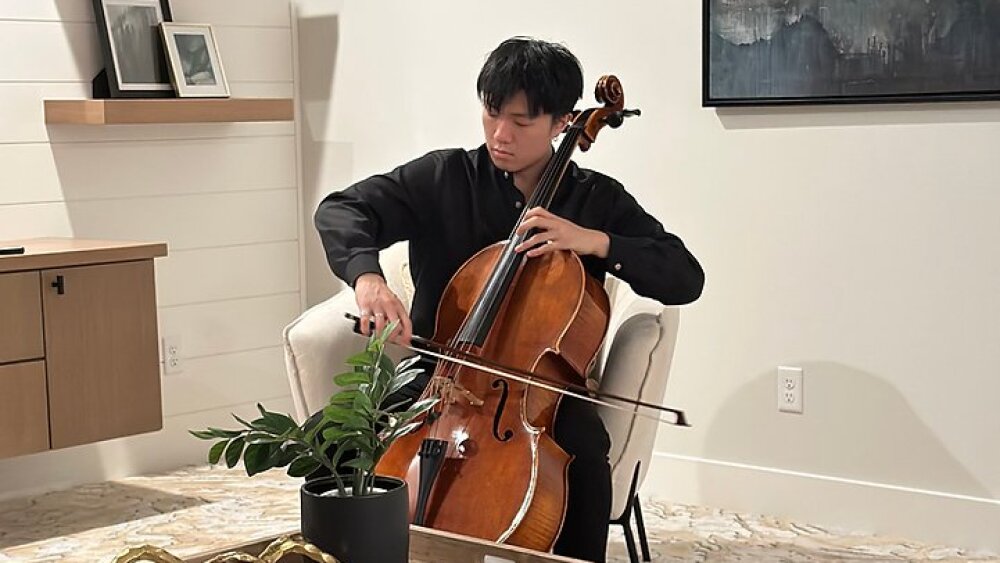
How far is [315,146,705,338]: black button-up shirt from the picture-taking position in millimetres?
2809

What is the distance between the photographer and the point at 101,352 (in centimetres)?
353

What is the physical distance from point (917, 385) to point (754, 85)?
81 centimetres

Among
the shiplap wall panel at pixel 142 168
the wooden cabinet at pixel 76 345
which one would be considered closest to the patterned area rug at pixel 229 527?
the wooden cabinet at pixel 76 345

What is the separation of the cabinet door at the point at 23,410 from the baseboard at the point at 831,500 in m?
1.54

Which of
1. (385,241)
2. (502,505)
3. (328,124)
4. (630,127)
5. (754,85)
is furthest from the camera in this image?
(328,124)

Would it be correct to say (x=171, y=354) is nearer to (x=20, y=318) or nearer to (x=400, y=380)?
(x=20, y=318)

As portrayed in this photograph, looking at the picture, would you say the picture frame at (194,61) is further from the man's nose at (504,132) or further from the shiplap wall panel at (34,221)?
the man's nose at (504,132)

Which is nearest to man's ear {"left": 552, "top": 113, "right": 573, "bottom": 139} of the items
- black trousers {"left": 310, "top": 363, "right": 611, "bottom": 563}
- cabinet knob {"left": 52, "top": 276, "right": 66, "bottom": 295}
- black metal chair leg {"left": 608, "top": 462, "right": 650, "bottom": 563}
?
black trousers {"left": 310, "top": 363, "right": 611, "bottom": 563}

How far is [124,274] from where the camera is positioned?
11.7 ft

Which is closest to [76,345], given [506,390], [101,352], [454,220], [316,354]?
[101,352]

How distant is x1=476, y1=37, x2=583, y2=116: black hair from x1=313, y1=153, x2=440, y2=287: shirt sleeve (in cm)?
26

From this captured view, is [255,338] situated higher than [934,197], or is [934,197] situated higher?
[934,197]

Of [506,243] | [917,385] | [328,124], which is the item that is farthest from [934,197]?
[328,124]

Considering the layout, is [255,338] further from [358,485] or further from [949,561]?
[358,485]
